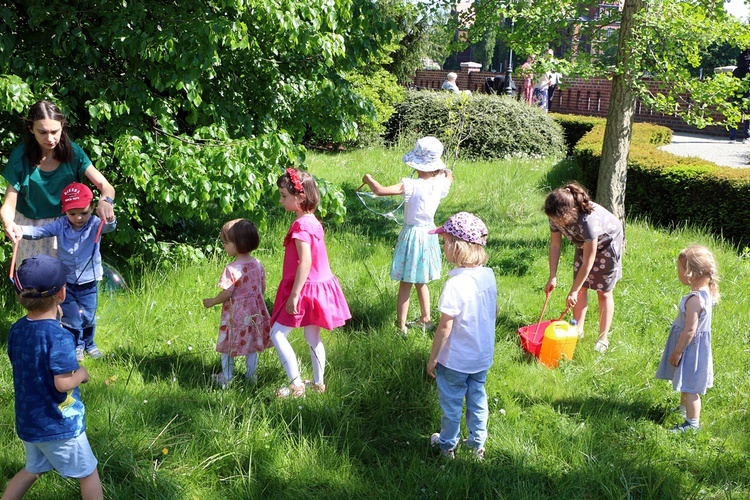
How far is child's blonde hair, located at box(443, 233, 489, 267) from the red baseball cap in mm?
2223

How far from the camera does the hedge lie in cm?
800

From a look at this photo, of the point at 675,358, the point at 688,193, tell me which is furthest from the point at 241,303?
the point at 688,193

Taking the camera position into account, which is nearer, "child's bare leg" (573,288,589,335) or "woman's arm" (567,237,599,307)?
"woman's arm" (567,237,599,307)

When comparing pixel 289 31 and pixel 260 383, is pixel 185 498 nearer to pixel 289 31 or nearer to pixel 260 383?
pixel 260 383

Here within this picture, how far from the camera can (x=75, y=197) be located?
13.6 ft

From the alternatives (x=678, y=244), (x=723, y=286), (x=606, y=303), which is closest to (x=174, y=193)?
(x=606, y=303)

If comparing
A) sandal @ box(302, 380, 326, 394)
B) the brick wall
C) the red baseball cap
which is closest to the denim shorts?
sandal @ box(302, 380, 326, 394)

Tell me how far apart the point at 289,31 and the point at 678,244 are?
16.2 feet

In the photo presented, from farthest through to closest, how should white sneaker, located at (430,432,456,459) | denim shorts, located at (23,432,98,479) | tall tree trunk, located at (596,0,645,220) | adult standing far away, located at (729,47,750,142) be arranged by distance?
adult standing far away, located at (729,47,750,142) → tall tree trunk, located at (596,0,645,220) → white sneaker, located at (430,432,456,459) → denim shorts, located at (23,432,98,479)

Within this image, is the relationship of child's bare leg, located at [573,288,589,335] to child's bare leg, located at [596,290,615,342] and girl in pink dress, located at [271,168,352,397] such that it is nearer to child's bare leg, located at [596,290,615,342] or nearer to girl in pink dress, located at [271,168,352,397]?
child's bare leg, located at [596,290,615,342]

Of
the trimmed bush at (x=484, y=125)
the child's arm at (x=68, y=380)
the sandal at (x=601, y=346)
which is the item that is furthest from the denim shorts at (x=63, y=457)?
the trimmed bush at (x=484, y=125)

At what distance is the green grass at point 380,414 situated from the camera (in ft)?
11.2

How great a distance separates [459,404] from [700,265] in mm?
1583

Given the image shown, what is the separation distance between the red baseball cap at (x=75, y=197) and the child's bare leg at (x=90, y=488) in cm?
177
